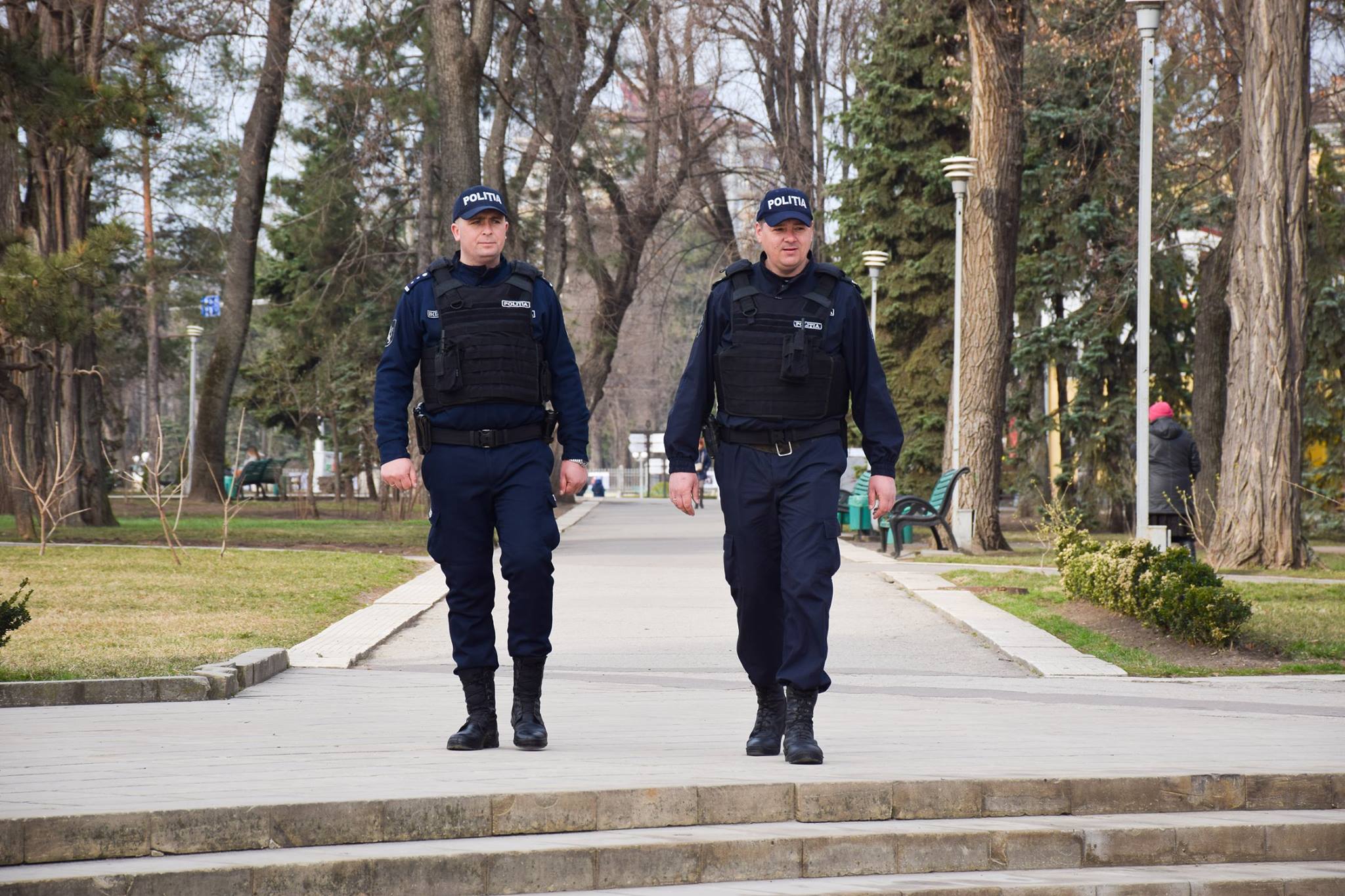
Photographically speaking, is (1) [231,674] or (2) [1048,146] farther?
(2) [1048,146]

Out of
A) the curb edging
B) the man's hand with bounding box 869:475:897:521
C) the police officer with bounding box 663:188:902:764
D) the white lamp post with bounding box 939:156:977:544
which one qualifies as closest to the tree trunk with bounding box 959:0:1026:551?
the white lamp post with bounding box 939:156:977:544

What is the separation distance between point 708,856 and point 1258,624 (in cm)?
780

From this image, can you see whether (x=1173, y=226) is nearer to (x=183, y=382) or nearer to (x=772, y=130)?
(x=772, y=130)

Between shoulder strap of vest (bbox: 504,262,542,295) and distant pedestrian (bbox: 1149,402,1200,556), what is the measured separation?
11767 mm

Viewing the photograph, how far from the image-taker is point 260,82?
1205 inches

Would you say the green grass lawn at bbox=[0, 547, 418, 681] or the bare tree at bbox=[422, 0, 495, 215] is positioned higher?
the bare tree at bbox=[422, 0, 495, 215]

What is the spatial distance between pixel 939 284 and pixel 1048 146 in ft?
11.6

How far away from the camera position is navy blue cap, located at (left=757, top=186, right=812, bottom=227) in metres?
6.11

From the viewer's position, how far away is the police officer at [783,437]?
19.6 feet

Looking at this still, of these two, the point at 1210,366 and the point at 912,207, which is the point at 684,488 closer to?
the point at 1210,366

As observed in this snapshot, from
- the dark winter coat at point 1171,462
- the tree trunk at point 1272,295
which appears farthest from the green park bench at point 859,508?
the tree trunk at point 1272,295

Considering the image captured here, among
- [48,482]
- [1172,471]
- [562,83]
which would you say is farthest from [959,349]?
[48,482]

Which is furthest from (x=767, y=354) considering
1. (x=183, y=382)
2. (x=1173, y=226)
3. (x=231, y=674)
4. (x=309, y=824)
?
(x=183, y=382)

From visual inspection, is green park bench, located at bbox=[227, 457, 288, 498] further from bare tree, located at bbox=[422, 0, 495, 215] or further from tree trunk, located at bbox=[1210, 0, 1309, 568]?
tree trunk, located at bbox=[1210, 0, 1309, 568]
